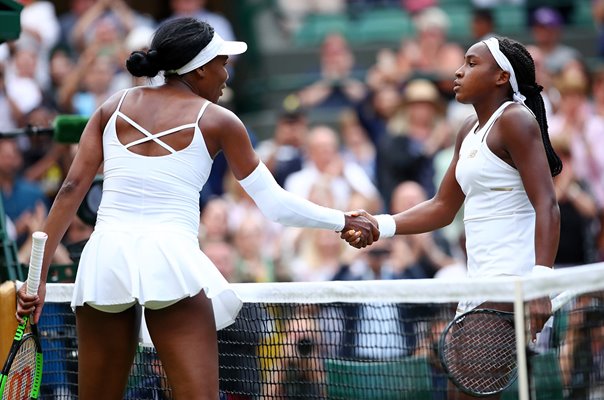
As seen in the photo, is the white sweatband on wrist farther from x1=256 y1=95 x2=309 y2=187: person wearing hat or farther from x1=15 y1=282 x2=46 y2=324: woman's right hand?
x1=256 y1=95 x2=309 y2=187: person wearing hat

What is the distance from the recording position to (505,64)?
17.5 feet

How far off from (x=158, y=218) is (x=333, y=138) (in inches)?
249

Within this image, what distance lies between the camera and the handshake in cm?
569

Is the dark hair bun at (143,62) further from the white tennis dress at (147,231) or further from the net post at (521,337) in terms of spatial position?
the net post at (521,337)

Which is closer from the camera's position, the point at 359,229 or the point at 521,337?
the point at 521,337

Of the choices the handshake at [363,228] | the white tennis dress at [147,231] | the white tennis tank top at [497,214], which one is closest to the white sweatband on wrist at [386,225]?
the handshake at [363,228]

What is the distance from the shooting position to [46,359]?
19.8 feet

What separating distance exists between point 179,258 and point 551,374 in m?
1.48

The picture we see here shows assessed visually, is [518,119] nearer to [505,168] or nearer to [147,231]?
[505,168]

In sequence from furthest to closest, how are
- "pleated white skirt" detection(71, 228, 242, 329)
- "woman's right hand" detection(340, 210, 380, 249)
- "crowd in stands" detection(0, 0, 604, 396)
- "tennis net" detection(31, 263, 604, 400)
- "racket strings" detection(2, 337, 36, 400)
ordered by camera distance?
1. "crowd in stands" detection(0, 0, 604, 396)
2. "woman's right hand" detection(340, 210, 380, 249)
3. "racket strings" detection(2, 337, 36, 400)
4. "pleated white skirt" detection(71, 228, 242, 329)
5. "tennis net" detection(31, 263, 604, 400)

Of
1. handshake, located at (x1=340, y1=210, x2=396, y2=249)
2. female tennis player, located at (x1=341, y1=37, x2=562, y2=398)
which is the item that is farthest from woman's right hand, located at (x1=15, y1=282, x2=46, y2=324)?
female tennis player, located at (x1=341, y1=37, x2=562, y2=398)

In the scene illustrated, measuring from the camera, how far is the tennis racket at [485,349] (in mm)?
4844

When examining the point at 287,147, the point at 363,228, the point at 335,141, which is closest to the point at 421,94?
the point at 335,141

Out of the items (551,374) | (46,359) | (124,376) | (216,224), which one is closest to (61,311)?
(46,359)
